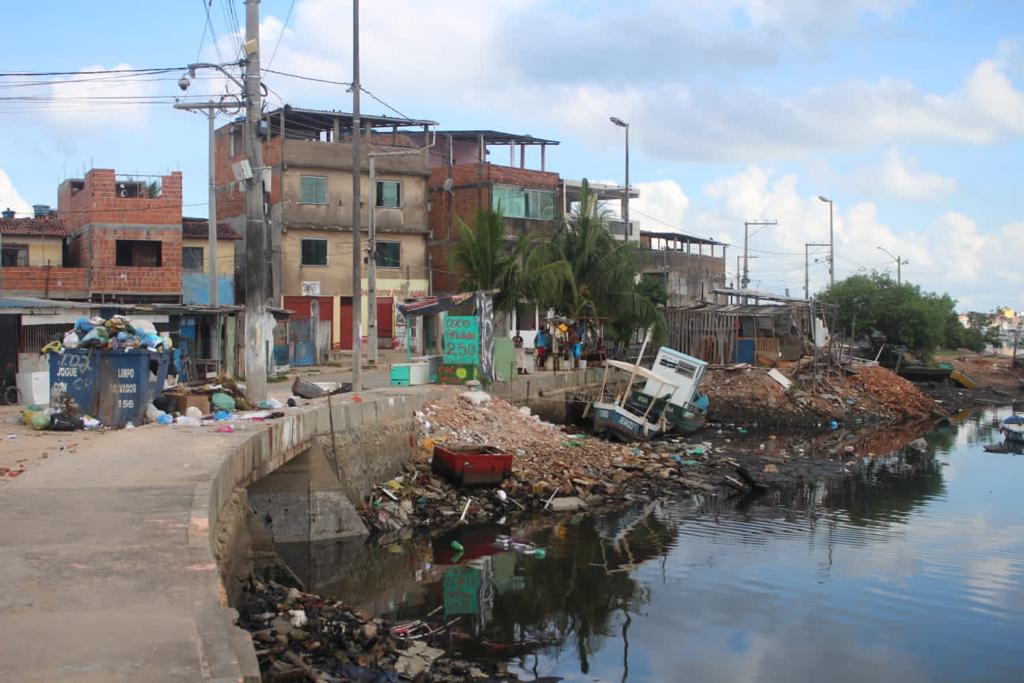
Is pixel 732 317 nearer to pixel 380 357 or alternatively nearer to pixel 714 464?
pixel 380 357

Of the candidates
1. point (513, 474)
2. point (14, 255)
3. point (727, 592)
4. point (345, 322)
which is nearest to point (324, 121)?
point (345, 322)

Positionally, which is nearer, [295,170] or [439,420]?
[439,420]

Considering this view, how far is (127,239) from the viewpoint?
1359 inches

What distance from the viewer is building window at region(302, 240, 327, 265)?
1671 inches

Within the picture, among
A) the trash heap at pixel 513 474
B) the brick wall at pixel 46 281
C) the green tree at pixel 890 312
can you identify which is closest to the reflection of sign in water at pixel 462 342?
the trash heap at pixel 513 474

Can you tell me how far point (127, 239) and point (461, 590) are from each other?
84.1ft

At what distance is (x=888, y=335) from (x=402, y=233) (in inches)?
1024

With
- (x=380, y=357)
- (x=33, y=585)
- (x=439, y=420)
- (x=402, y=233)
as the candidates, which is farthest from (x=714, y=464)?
(x=402, y=233)

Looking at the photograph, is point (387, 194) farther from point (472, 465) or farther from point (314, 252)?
point (472, 465)

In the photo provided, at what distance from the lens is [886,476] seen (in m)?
25.0

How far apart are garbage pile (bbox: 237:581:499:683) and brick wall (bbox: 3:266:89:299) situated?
2737cm

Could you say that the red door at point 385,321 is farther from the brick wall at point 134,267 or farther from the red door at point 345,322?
the brick wall at point 134,267

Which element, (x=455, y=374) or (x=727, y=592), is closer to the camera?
(x=727, y=592)

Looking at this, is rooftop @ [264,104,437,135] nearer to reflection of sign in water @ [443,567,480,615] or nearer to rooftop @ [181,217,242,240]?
rooftop @ [181,217,242,240]
